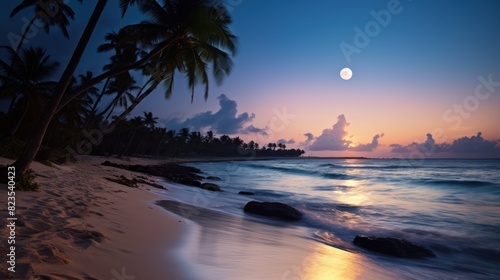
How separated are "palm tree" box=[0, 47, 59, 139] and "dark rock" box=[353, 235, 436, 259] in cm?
2042

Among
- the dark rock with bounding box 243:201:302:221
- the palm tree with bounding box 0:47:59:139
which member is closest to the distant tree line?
the palm tree with bounding box 0:47:59:139

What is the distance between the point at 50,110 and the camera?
6406mm

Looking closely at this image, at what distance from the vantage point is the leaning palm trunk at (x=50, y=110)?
607 cm

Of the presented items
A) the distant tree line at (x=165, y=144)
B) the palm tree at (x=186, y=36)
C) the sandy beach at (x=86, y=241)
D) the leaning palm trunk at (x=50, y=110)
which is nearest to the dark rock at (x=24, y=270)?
the sandy beach at (x=86, y=241)

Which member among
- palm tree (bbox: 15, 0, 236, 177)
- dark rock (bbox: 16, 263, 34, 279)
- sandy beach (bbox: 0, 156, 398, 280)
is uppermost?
palm tree (bbox: 15, 0, 236, 177)

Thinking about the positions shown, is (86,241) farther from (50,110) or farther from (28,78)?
(28,78)

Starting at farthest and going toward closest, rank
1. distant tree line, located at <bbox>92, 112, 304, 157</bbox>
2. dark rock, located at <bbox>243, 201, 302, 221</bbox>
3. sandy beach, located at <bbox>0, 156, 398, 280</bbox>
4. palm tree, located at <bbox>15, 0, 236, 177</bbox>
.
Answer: distant tree line, located at <bbox>92, 112, 304, 157</bbox>, dark rock, located at <bbox>243, 201, 302, 221</bbox>, palm tree, located at <bbox>15, 0, 236, 177</bbox>, sandy beach, located at <bbox>0, 156, 398, 280</bbox>

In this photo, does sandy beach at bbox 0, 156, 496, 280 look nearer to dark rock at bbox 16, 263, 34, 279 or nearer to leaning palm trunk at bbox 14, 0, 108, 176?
dark rock at bbox 16, 263, 34, 279

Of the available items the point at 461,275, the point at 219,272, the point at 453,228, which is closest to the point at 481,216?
the point at 453,228

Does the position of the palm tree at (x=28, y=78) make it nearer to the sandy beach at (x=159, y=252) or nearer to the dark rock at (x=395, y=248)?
the sandy beach at (x=159, y=252)

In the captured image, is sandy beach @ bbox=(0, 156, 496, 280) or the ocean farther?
the ocean

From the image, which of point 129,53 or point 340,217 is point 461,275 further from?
point 129,53

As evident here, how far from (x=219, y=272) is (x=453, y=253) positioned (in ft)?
25.2

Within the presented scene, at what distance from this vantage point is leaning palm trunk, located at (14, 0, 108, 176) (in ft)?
19.9
